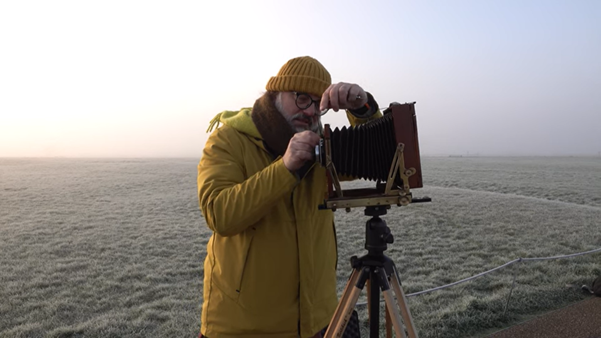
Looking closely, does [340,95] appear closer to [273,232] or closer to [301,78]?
[301,78]

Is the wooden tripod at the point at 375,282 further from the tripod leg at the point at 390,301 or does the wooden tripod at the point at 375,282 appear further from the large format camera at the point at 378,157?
the large format camera at the point at 378,157

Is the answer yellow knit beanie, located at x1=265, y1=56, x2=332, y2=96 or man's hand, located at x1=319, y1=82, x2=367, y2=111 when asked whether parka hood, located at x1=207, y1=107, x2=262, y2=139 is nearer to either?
yellow knit beanie, located at x1=265, y1=56, x2=332, y2=96

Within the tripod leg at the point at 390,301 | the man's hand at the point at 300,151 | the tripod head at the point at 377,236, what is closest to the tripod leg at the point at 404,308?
the tripod leg at the point at 390,301

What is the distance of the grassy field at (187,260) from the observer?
5.98 metres

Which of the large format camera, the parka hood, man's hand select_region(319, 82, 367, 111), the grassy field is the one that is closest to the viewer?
the large format camera

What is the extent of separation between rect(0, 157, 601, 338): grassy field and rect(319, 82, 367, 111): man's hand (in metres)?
4.42

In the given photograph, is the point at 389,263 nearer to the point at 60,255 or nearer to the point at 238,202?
the point at 238,202

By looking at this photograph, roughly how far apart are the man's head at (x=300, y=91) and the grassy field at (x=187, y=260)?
4.16 meters

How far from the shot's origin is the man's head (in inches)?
102

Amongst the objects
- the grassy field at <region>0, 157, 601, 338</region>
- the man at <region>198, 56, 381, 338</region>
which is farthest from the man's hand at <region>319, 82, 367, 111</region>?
the grassy field at <region>0, 157, 601, 338</region>

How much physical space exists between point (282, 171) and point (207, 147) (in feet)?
2.07

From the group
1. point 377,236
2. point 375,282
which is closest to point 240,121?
point 377,236

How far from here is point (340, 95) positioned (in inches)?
93.3

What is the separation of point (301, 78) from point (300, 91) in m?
0.09
